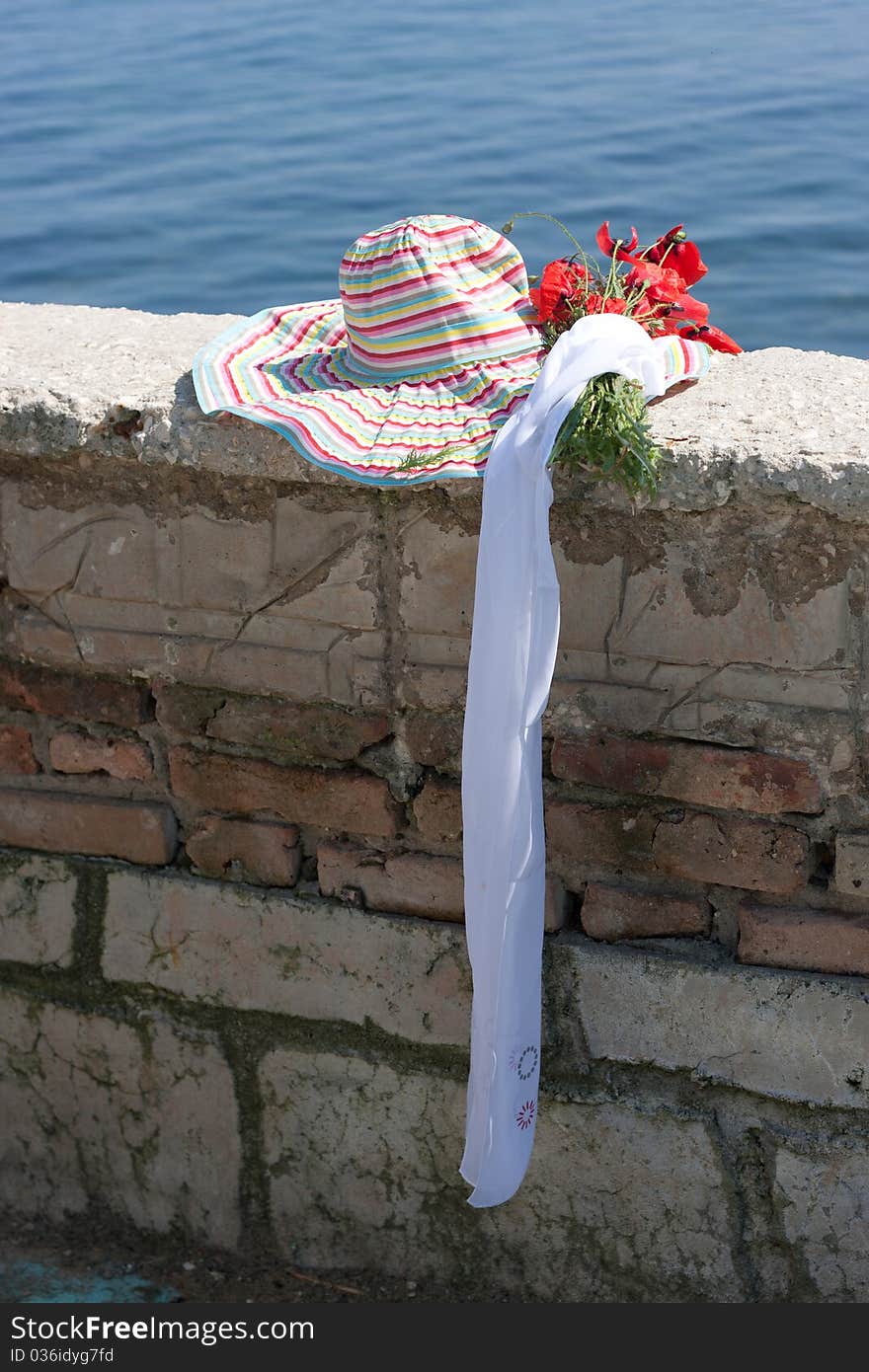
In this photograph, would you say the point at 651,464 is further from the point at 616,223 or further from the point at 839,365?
the point at 616,223

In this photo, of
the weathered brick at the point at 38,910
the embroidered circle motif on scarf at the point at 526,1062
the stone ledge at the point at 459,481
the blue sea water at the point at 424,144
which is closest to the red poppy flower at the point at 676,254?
the stone ledge at the point at 459,481

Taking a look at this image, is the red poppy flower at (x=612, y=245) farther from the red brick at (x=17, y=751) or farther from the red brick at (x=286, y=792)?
the red brick at (x=17, y=751)

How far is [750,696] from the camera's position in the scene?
1.83 meters

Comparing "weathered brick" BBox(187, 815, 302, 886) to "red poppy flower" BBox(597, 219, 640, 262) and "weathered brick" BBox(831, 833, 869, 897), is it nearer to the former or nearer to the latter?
"weathered brick" BBox(831, 833, 869, 897)

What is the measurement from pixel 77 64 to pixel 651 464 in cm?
936

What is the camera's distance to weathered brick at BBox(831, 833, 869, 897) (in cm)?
186

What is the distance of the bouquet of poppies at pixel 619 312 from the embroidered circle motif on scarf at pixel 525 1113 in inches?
29.9

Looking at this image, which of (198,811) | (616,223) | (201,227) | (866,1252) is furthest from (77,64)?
(866,1252)

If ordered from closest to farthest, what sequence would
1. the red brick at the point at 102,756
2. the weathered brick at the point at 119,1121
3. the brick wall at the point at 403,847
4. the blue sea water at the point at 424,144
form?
the brick wall at the point at 403,847
the red brick at the point at 102,756
the weathered brick at the point at 119,1121
the blue sea water at the point at 424,144

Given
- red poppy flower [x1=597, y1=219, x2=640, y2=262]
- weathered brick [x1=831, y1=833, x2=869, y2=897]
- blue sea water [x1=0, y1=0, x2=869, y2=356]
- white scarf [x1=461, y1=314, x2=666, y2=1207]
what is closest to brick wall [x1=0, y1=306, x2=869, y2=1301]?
weathered brick [x1=831, y1=833, x2=869, y2=897]

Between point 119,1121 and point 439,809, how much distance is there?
0.76m

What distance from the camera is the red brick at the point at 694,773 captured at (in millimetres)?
1855

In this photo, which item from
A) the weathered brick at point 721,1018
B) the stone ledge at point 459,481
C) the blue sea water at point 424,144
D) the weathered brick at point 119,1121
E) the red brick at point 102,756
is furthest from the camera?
the blue sea water at point 424,144

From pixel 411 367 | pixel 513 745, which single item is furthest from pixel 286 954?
pixel 411 367
